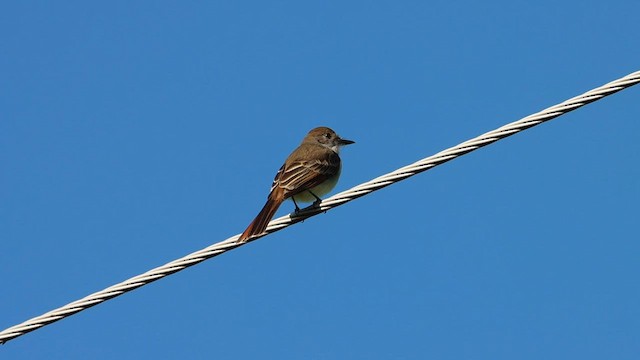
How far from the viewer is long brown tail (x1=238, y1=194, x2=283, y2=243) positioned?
816 centimetres

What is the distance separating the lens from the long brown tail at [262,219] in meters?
8.16

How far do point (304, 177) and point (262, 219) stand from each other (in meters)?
1.35

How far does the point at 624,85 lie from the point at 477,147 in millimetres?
1061

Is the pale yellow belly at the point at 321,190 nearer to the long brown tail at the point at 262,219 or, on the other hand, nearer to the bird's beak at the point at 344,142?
the long brown tail at the point at 262,219

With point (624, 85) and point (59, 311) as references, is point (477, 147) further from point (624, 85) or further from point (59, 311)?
point (59, 311)

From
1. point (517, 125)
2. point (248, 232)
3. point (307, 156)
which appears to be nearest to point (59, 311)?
point (248, 232)

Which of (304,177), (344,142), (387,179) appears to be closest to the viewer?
(387,179)

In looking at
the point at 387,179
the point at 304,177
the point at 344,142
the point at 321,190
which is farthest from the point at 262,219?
the point at 344,142

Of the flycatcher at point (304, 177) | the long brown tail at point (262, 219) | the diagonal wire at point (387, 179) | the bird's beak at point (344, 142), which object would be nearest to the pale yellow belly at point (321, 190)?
the flycatcher at point (304, 177)

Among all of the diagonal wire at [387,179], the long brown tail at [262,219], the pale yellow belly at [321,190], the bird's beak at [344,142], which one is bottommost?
the diagonal wire at [387,179]

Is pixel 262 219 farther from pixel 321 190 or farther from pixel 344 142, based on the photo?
pixel 344 142

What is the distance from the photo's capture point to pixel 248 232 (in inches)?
327

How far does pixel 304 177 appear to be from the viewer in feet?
34.6

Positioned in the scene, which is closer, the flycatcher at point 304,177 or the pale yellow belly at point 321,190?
the flycatcher at point 304,177
